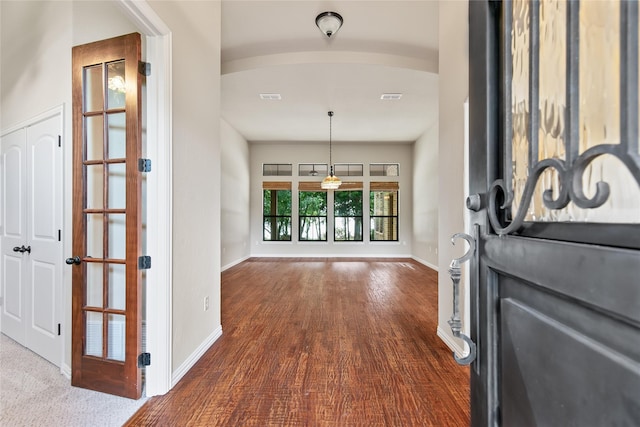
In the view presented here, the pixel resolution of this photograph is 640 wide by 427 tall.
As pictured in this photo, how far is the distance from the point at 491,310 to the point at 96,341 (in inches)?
96.4

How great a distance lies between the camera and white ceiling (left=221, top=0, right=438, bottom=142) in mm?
3232

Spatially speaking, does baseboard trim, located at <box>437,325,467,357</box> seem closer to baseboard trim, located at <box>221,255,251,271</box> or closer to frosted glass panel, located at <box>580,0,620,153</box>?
frosted glass panel, located at <box>580,0,620,153</box>

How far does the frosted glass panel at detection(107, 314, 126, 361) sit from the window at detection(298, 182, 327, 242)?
6713 mm

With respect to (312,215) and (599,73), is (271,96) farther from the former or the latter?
(599,73)

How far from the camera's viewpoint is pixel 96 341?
2049 mm

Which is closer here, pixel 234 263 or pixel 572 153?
pixel 572 153

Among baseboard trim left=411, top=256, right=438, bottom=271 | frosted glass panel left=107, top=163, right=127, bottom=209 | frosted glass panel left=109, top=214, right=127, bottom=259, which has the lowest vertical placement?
baseboard trim left=411, top=256, right=438, bottom=271

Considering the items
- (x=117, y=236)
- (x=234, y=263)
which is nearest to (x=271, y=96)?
(x=117, y=236)

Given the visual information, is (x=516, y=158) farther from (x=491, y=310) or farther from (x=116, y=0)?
(x=116, y=0)

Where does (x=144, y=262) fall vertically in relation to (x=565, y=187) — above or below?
below

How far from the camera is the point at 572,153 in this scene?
0.47 m

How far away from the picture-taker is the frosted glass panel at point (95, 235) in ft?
6.81

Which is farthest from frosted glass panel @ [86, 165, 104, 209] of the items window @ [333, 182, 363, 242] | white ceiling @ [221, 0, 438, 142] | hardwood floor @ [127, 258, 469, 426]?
window @ [333, 182, 363, 242]

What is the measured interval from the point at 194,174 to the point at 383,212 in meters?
6.97
